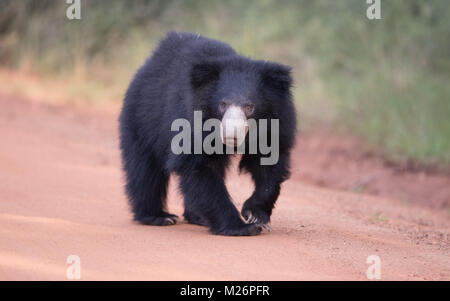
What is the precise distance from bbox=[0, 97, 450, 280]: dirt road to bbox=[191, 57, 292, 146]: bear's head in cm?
88

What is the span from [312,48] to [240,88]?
9990mm

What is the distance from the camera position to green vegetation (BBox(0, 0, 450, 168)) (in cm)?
1245

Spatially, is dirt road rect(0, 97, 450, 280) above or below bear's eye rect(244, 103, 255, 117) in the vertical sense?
below

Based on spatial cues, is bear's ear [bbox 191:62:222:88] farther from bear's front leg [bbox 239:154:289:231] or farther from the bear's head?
bear's front leg [bbox 239:154:289:231]

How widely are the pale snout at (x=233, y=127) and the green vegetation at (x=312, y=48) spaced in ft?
21.8

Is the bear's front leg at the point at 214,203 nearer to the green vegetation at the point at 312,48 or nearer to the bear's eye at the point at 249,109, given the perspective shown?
the bear's eye at the point at 249,109

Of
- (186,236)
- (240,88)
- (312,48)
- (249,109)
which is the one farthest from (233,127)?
(312,48)

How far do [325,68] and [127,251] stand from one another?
10357mm

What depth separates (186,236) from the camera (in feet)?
18.0

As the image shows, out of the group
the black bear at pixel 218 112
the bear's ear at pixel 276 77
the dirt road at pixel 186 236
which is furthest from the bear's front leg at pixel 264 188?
the bear's ear at pixel 276 77

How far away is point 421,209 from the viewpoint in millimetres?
9133

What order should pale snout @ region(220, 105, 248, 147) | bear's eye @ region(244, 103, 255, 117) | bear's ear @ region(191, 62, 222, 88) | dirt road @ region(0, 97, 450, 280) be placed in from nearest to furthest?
dirt road @ region(0, 97, 450, 280)
pale snout @ region(220, 105, 248, 147)
bear's eye @ region(244, 103, 255, 117)
bear's ear @ region(191, 62, 222, 88)

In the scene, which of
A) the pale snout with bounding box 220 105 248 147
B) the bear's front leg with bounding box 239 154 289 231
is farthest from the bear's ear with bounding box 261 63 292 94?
the bear's front leg with bounding box 239 154 289 231

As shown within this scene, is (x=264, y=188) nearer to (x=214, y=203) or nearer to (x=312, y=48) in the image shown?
(x=214, y=203)
